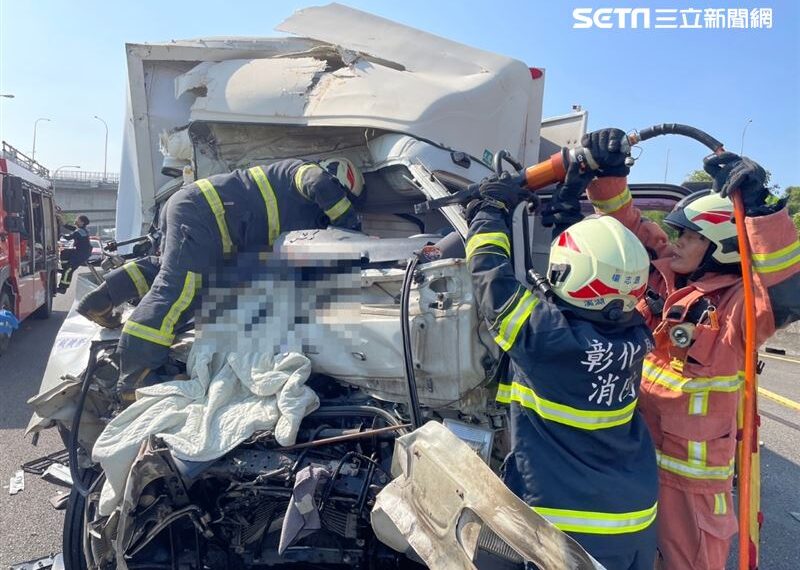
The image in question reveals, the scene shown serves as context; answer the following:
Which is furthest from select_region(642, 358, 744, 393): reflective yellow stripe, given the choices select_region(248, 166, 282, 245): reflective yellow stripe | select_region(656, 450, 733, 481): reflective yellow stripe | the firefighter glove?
select_region(248, 166, 282, 245): reflective yellow stripe

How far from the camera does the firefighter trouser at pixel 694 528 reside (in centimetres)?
212

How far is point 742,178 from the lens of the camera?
1960mm

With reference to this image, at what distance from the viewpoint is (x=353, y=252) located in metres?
2.42

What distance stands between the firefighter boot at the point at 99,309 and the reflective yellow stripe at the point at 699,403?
8.41ft

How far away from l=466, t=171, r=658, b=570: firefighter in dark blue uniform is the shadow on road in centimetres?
417

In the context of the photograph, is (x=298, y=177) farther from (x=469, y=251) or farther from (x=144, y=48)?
(x=144, y=48)

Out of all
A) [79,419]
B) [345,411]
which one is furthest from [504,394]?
[79,419]

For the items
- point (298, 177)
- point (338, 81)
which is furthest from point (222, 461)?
point (338, 81)

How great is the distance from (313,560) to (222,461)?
0.49m

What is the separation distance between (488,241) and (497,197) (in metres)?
0.22

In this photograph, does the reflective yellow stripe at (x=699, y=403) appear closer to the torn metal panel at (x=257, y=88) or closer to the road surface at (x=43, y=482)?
the road surface at (x=43, y=482)

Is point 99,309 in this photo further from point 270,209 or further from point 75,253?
point 75,253

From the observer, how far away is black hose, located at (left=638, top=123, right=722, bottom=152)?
7.01 feet

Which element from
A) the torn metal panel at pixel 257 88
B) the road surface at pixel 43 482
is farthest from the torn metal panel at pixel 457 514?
the torn metal panel at pixel 257 88
